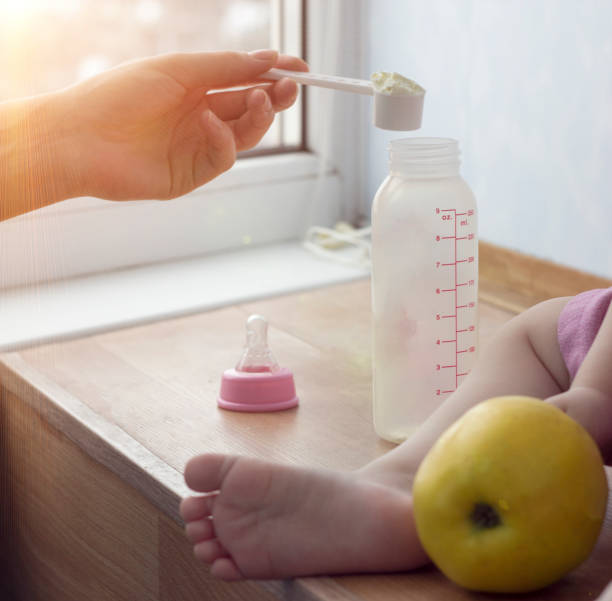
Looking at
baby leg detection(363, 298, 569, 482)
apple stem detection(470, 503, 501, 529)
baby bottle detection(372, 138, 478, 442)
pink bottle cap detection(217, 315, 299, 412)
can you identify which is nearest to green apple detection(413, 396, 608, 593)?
apple stem detection(470, 503, 501, 529)

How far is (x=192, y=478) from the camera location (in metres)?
0.65

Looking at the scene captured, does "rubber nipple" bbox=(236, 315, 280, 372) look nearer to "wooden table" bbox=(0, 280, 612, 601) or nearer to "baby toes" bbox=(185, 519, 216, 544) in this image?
"wooden table" bbox=(0, 280, 612, 601)

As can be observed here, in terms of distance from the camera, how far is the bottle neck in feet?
2.71

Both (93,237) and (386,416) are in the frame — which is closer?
(386,416)

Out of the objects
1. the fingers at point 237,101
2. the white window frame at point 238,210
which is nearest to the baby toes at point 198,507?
the fingers at point 237,101

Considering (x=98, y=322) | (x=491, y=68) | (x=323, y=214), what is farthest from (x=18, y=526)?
→ (x=491, y=68)

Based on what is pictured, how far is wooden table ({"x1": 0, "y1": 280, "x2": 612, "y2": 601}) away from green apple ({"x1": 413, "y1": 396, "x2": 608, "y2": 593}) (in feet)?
0.16

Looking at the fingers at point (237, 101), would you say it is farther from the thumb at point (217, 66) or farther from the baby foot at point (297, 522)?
the baby foot at point (297, 522)

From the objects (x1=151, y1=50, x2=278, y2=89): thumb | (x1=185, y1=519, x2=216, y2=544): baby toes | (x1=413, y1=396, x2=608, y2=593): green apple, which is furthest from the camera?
(x1=151, y1=50, x2=278, y2=89): thumb

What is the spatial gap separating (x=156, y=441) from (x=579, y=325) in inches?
14.6

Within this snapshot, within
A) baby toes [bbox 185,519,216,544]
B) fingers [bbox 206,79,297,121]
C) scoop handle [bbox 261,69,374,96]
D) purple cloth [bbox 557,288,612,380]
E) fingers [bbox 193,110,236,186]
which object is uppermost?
scoop handle [bbox 261,69,374,96]

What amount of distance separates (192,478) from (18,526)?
1.89ft

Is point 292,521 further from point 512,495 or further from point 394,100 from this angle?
point 394,100

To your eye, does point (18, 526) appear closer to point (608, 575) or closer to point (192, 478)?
point (192, 478)
